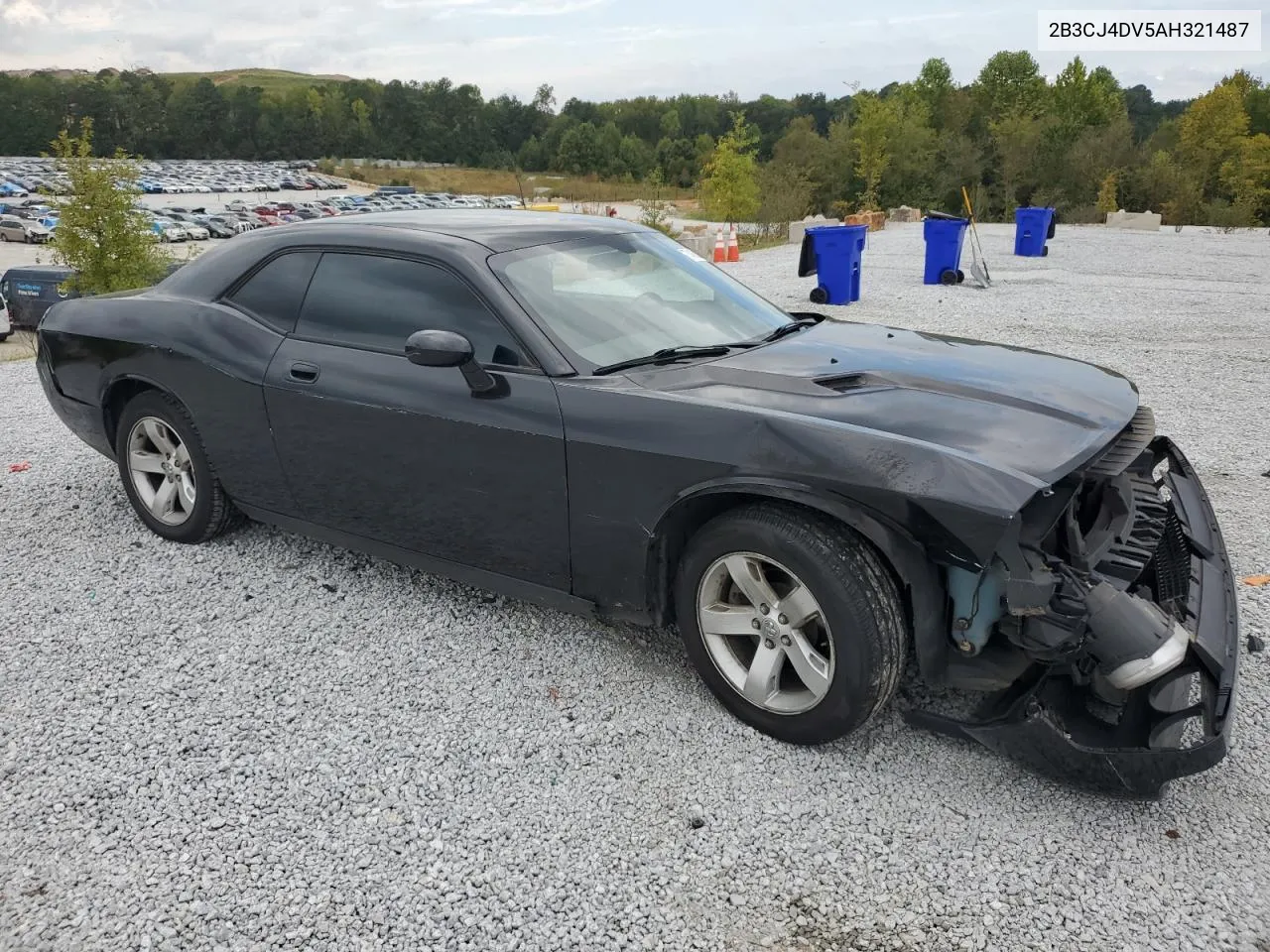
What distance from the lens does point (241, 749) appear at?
3.00m

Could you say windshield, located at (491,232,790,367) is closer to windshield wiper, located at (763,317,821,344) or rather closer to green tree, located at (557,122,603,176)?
windshield wiper, located at (763,317,821,344)

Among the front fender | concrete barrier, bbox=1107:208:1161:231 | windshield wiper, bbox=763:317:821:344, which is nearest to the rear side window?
windshield wiper, bbox=763:317:821:344

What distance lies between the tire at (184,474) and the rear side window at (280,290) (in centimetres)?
64

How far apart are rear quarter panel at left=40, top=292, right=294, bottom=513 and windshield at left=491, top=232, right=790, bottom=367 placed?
1286 millimetres

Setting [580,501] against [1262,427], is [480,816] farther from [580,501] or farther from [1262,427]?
[1262,427]

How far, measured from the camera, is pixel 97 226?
1525 cm

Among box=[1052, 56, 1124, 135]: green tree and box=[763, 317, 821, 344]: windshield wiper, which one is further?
box=[1052, 56, 1124, 135]: green tree

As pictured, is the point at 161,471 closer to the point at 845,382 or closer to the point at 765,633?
the point at 765,633

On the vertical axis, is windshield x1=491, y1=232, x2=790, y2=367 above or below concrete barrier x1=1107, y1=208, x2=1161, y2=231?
below

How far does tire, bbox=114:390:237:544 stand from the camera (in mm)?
4281

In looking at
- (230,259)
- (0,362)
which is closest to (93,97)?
(0,362)

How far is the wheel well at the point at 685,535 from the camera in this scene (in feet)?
8.82

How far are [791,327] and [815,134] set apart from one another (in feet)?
224

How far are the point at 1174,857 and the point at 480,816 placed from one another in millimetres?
1930
